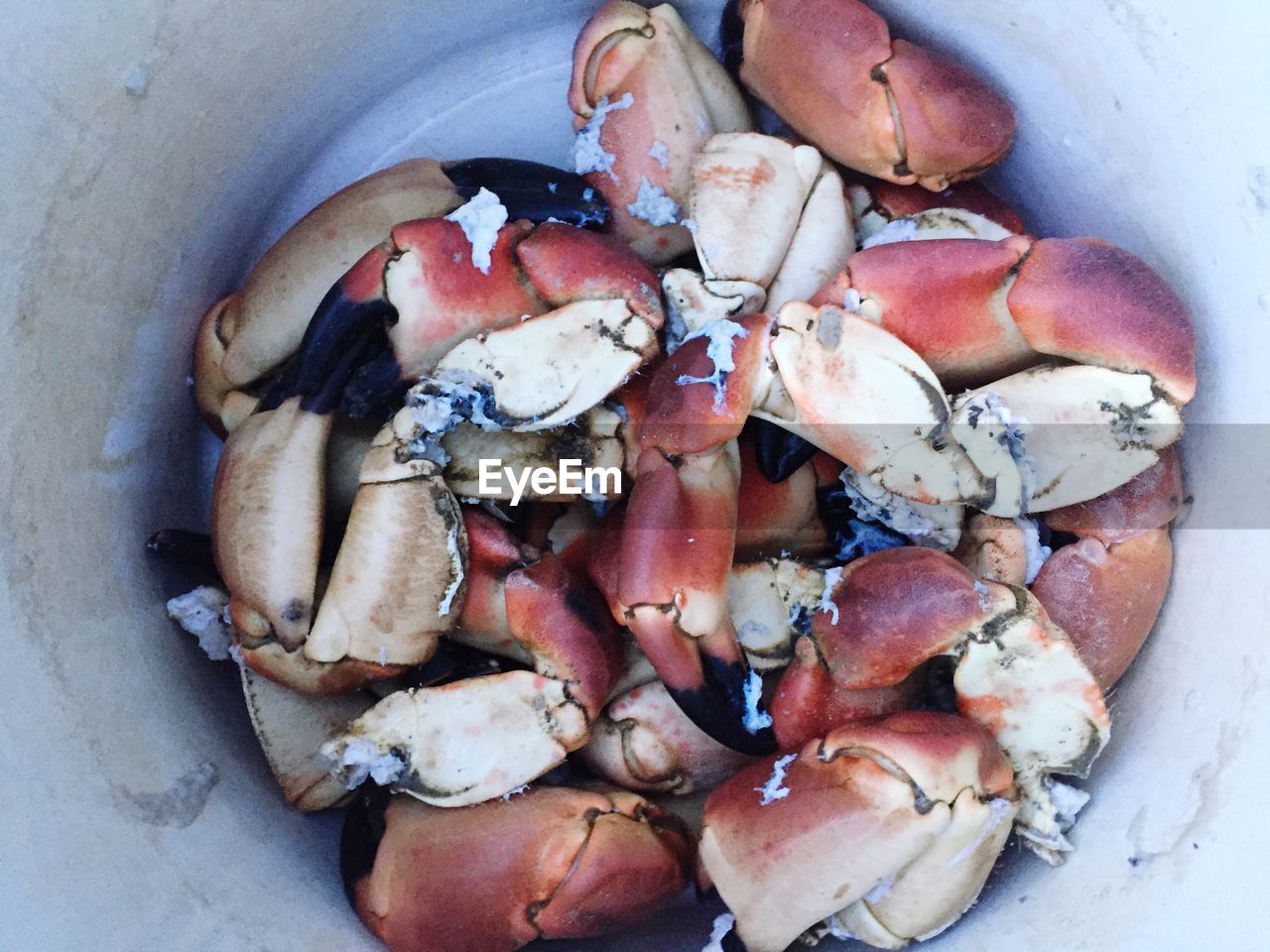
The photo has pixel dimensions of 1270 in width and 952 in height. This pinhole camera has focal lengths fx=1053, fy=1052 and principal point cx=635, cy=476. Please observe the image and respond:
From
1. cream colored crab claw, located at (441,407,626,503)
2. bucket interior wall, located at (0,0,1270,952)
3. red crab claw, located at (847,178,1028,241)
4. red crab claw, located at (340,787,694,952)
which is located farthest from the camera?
red crab claw, located at (847,178,1028,241)

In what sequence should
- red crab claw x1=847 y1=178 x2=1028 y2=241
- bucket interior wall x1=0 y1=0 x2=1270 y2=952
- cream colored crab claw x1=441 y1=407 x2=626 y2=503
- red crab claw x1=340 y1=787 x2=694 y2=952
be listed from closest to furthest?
1. bucket interior wall x1=0 y1=0 x2=1270 y2=952
2. red crab claw x1=340 y1=787 x2=694 y2=952
3. cream colored crab claw x1=441 y1=407 x2=626 y2=503
4. red crab claw x1=847 y1=178 x2=1028 y2=241

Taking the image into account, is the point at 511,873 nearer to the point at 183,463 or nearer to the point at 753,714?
the point at 753,714

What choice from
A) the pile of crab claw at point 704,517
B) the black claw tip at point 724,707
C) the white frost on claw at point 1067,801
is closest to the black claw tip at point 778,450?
the pile of crab claw at point 704,517

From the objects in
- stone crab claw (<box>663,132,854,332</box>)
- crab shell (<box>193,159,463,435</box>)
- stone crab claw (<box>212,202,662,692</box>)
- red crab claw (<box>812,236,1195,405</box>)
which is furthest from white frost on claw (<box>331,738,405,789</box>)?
red crab claw (<box>812,236,1195,405</box>)

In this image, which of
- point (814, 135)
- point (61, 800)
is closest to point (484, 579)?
point (61, 800)

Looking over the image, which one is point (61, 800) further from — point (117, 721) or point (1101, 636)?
point (1101, 636)

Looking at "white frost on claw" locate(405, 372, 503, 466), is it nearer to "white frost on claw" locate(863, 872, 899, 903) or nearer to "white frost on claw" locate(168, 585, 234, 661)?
"white frost on claw" locate(168, 585, 234, 661)
